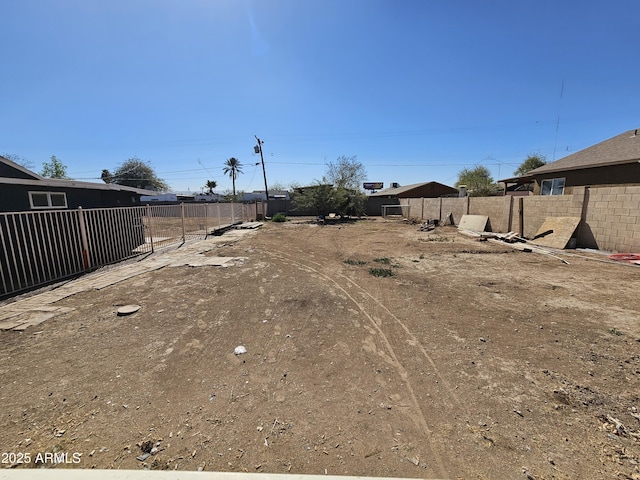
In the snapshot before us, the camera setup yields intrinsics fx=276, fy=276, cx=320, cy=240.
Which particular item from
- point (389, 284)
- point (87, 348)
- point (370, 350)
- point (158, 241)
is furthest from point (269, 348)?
point (158, 241)

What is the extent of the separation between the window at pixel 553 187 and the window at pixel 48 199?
69.1ft

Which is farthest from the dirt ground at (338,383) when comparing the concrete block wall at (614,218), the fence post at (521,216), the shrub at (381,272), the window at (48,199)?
the fence post at (521,216)

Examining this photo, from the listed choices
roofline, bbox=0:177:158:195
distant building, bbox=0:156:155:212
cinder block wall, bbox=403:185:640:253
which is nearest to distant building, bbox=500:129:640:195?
cinder block wall, bbox=403:185:640:253

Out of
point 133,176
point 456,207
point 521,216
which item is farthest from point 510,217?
point 133,176

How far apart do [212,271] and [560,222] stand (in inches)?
452

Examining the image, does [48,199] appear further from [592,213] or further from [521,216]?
[521,216]

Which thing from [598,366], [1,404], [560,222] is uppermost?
[560,222]

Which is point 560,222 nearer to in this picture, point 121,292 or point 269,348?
point 269,348

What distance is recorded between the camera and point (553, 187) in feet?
48.0

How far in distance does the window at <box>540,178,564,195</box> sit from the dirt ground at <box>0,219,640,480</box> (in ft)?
38.7

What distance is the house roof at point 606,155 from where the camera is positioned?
11.0 meters

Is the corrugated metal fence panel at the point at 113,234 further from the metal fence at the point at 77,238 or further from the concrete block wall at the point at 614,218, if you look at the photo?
the concrete block wall at the point at 614,218

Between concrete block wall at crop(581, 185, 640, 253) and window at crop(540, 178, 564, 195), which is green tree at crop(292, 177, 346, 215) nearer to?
window at crop(540, 178, 564, 195)

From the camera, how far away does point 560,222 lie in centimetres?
964
